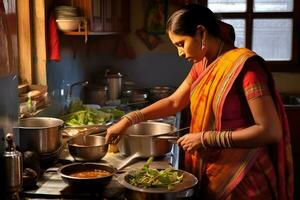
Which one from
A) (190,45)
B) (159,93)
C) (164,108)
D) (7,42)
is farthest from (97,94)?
(7,42)

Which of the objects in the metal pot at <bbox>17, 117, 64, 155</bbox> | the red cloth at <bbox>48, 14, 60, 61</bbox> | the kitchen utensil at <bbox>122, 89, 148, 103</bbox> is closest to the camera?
the metal pot at <bbox>17, 117, 64, 155</bbox>

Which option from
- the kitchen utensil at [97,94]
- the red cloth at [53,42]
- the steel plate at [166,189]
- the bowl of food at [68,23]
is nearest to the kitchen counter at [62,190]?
the steel plate at [166,189]

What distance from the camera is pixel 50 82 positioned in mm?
2957

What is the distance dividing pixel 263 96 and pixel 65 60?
76.8 inches

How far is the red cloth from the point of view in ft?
9.40

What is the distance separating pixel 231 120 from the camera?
1.77 metres

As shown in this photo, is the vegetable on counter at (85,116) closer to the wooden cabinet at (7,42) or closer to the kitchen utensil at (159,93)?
the kitchen utensil at (159,93)

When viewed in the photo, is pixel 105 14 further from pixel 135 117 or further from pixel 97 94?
pixel 135 117

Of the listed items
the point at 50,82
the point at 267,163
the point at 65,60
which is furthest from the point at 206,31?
the point at 65,60

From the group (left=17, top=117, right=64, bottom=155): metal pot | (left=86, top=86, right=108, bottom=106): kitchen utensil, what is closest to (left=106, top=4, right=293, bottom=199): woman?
(left=17, top=117, right=64, bottom=155): metal pot

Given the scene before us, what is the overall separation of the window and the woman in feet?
8.63

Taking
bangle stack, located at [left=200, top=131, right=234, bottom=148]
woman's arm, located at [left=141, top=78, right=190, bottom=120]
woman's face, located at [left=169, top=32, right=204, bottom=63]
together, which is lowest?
bangle stack, located at [left=200, top=131, right=234, bottom=148]

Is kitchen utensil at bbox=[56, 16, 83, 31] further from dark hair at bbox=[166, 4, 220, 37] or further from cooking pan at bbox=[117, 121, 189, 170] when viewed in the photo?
dark hair at bbox=[166, 4, 220, 37]

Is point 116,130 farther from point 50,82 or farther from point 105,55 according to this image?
point 105,55
